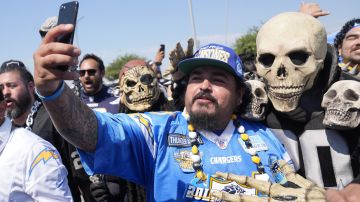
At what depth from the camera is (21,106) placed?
4.02 m

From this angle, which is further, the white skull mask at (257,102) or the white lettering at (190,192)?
the white skull mask at (257,102)

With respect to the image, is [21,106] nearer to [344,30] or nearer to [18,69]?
[18,69]

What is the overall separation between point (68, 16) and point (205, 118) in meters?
1.15

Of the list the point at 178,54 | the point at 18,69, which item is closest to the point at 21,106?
the point at 18,69

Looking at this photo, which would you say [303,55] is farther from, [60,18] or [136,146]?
[60,18]

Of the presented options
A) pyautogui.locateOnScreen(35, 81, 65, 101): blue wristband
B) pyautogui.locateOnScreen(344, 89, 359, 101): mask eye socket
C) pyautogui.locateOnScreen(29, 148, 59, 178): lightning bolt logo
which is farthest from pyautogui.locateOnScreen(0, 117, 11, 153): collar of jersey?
pyautogui.locateOnScreen(344, 89, 359, 101): mask eye socket

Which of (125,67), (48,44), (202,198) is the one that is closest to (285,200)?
(202,198)

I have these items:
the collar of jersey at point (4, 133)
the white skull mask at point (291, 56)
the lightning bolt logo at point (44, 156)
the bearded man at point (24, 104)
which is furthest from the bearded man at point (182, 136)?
the bearded man at point (24, 104)

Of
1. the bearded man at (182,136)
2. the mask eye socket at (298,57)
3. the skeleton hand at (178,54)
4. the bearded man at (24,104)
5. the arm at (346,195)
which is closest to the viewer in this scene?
the arm at (346,195)

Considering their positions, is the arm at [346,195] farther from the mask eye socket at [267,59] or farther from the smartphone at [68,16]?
the mask eye socket at [267,59]

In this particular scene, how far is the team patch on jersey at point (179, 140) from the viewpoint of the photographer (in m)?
2.32

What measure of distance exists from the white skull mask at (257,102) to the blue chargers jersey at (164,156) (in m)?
0.16

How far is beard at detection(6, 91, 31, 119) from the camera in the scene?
4008 millimetres

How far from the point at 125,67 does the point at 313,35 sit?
291 cm
